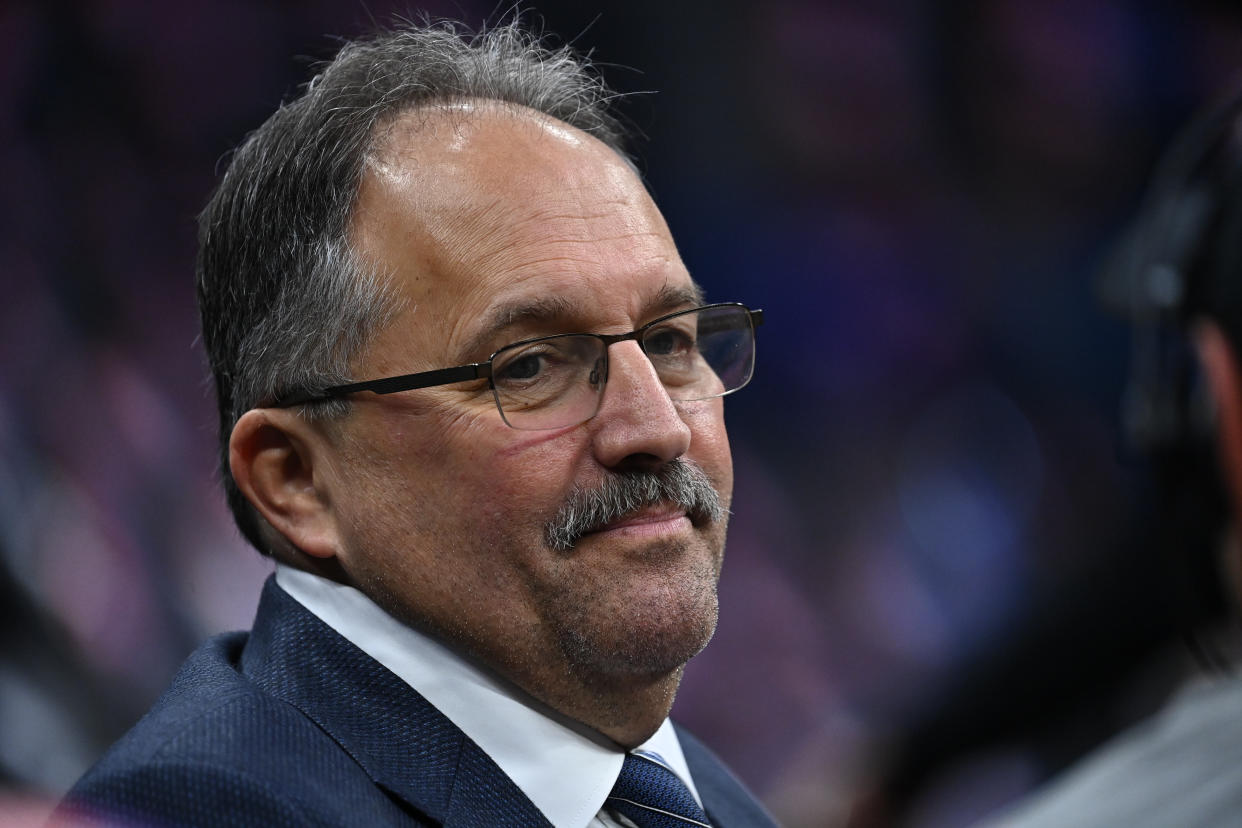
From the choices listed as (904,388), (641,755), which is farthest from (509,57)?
(904,388)

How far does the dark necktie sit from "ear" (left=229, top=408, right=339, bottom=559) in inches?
19.3

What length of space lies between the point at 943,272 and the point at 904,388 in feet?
1.26

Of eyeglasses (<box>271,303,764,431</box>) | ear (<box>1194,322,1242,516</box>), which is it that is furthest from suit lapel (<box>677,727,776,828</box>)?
ear (<box>1194,322,1242,516</box>)

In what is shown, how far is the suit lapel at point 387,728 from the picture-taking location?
1281 mm

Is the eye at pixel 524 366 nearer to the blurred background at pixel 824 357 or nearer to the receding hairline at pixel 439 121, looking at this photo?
the receding hairline at pixel 439 121

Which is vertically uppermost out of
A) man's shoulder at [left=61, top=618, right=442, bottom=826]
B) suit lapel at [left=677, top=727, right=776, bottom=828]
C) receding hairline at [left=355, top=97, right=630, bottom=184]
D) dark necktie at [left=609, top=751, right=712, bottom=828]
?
receding hairline at [left=355, top=97, right=630, bottom=184]

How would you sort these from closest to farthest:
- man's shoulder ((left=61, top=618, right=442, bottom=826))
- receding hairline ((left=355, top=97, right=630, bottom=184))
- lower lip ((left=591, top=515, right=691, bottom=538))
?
man's shoulder ((left=61, top=618, right=442, bottom=826)) → lower lip ((left=591, top=515, right=691, bottom=538)) → receding hairline ((left=355, top=97, right=630, bottom=184))

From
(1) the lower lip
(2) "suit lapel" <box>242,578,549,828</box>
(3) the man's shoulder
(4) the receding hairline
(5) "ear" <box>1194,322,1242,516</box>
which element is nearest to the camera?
(3) the man's shoulder

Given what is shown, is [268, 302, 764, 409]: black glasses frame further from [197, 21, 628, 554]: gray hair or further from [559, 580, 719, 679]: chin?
[559, 580, 719, 679]: chin

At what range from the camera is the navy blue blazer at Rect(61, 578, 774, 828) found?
3.57ft

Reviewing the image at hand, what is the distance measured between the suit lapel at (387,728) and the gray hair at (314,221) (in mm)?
300

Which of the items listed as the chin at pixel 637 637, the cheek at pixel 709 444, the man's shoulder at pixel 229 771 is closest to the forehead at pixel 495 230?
the cheek at pixel 709 444

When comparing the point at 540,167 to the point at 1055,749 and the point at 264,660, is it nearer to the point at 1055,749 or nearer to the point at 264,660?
the point at 264,660

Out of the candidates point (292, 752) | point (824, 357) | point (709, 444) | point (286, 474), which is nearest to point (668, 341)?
point (709, 444)
